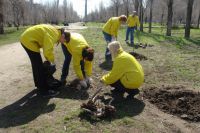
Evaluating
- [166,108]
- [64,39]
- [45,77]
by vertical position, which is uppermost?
[64,39]

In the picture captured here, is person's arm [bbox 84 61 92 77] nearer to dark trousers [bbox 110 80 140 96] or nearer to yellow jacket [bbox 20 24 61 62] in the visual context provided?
dark trousers [bbox 110 80 140 96]

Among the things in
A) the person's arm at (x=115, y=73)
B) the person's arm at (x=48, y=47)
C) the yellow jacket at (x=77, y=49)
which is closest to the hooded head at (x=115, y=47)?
the person's arm at (x=115, y=73)

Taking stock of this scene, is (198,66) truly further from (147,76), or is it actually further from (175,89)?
(175,89)

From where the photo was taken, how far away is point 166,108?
24.6 ft

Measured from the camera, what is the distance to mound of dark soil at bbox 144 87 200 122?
23.7ft

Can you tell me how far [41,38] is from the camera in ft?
24.3

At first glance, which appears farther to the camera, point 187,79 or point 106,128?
point 187,79

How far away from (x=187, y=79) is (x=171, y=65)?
2175 mm

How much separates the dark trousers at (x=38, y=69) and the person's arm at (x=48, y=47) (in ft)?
1.56

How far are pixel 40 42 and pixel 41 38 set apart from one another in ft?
0.37

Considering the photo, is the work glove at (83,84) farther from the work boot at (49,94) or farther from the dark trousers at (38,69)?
the dark trousers at (38,69)

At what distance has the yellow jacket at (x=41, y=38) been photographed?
23.6ft

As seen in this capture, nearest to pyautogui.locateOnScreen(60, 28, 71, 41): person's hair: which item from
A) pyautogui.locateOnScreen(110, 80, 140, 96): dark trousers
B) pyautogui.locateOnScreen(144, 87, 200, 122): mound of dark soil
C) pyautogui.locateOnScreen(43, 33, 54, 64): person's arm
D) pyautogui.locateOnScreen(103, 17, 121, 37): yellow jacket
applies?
pyautogui.locateOnScreen(43, 33, 54, 64): person's arm

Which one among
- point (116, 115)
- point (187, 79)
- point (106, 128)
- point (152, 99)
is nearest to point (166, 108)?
point (152, 99)
